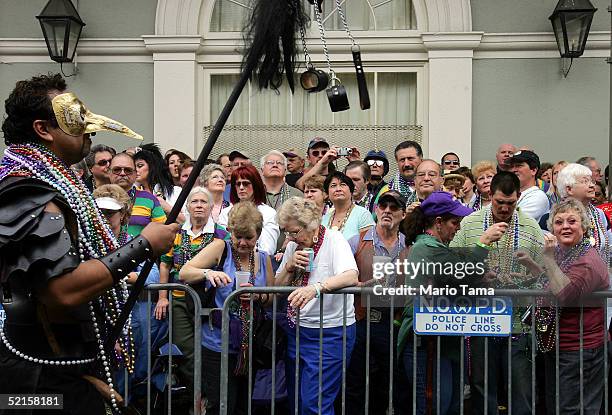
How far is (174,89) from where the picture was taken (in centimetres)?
1095

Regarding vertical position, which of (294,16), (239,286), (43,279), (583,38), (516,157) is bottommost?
(239,286)

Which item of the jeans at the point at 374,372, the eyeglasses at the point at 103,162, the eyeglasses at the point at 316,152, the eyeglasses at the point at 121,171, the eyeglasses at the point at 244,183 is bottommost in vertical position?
the jeans at the point at 374,372

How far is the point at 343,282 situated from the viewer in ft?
19.0

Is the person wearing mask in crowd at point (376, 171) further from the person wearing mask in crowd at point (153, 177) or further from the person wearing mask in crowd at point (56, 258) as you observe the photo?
the person wearing mask in crowd at point (56, 258)

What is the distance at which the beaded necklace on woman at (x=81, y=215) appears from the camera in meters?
3.47

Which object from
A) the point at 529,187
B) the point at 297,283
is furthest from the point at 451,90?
the point at 297,283

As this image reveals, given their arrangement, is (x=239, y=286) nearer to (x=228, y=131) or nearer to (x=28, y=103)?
Answer: (x=28, y=103)

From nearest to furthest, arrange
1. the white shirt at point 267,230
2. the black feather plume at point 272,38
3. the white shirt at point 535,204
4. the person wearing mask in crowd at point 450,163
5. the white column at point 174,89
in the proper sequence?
1. the black feather plume at point 272,38
2. the white shirt at point 267,230
3. the white shirt at point 535,204
4. the person wearing mask in crowd at point 450,163
5. the white column at point 174,89

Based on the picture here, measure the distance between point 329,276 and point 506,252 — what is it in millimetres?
1138

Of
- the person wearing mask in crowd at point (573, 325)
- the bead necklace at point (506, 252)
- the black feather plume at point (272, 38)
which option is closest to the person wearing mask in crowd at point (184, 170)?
the bead necklace at point (506, 252)

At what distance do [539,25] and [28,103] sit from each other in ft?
27.3

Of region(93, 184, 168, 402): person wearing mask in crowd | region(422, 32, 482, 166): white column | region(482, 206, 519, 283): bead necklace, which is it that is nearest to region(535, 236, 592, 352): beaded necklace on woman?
region(482, 206, 519, 283): bead necklace

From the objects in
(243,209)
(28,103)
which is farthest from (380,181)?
(28,103)

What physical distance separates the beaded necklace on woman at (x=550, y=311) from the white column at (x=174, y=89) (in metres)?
5.99
